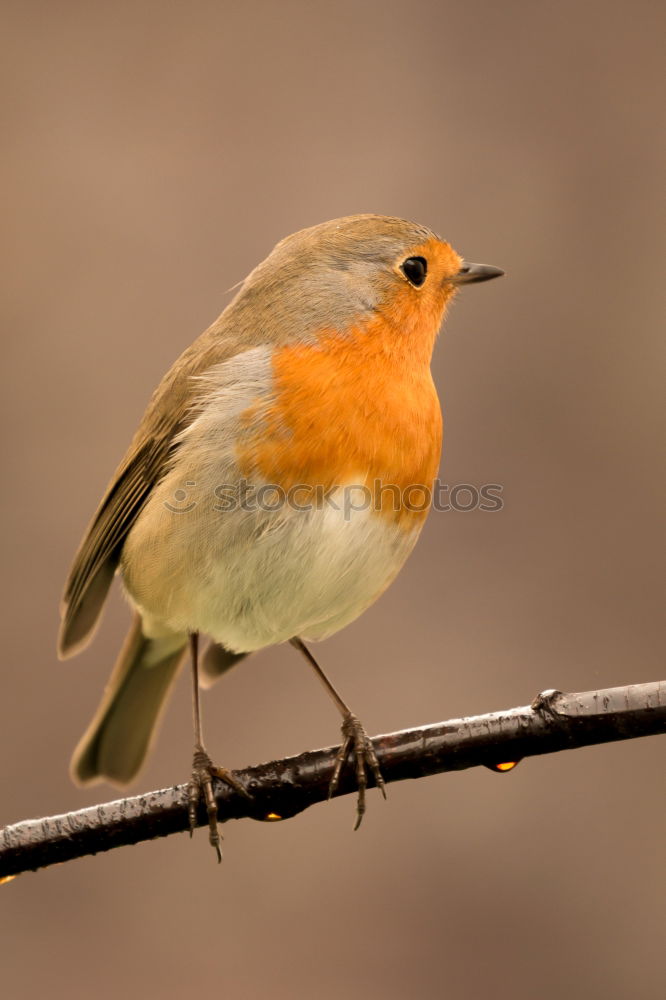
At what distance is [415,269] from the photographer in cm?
300

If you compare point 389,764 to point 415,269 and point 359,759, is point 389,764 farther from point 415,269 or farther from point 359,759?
point 415,269

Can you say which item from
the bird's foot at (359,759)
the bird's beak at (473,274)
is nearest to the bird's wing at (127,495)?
the bird's beak at (473,274)

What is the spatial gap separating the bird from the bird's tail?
0.02 meters

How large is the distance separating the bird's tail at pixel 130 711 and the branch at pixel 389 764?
843 millimetres

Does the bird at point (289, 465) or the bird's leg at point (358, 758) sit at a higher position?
the bird at point (289, 465)

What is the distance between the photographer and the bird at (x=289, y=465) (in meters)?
2.57

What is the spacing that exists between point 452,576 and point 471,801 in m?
0.71

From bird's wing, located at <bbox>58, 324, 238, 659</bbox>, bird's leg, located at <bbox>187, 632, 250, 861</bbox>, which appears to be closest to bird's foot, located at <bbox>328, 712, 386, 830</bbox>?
bird's leg, located at <bbox>187, 632, 250, 861</bbox>

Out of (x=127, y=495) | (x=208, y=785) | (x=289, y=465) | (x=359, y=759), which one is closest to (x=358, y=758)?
(x=359, y=759)

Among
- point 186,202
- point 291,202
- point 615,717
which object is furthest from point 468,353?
point 615,717

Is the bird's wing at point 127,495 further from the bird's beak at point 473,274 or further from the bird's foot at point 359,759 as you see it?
the bird's foot at point 359,759

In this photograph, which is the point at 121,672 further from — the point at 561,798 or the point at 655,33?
the point at 655,33

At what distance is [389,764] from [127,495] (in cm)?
118

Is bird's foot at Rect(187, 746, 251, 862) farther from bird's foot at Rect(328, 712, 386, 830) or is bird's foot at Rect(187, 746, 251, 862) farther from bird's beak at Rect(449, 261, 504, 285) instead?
bird's beak at Rect(449, 261, 504, 285)
